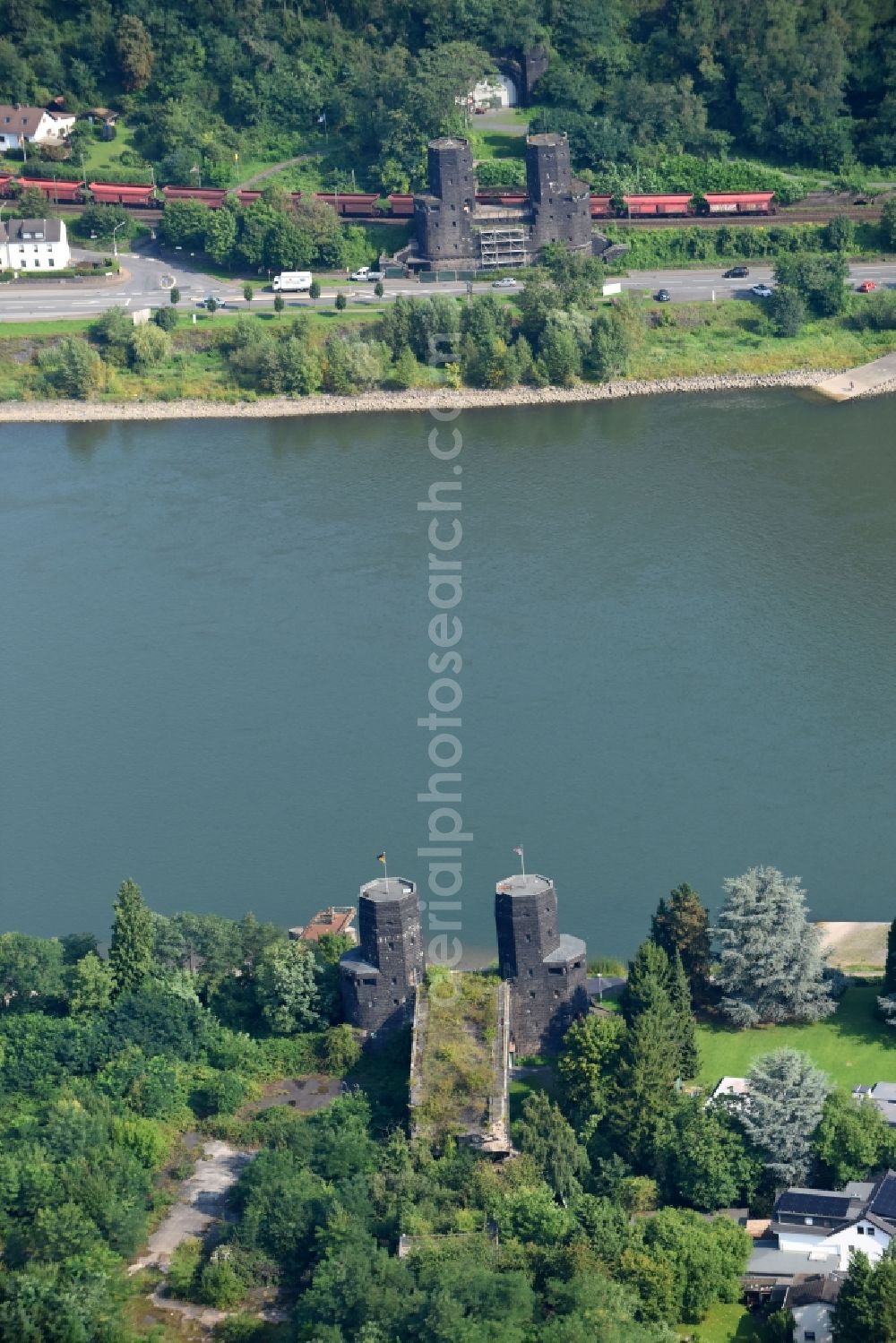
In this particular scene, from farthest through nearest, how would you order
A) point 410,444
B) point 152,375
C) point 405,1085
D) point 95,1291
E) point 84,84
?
point 84,84 < point 152,375 < point 410,444 < point 405,1085 < point 95,1291

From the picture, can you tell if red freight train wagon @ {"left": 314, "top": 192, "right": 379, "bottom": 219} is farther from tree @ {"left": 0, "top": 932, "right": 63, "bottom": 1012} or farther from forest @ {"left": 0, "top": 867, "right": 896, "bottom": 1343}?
tree @ {"left": 0, "top": 932, "right": 63, "bottom": 1012}

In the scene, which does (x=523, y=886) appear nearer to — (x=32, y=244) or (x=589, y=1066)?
(x=589, y=1066)

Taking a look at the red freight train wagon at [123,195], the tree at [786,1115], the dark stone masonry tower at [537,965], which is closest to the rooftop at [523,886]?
the dark stone masonry tower at [537,965]

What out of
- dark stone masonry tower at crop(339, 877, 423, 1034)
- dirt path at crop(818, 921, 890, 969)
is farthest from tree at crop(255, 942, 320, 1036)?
dirt path at crop(818, 921, 890, 969)

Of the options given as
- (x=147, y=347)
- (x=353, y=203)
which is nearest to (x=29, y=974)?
(x=147, y=347)

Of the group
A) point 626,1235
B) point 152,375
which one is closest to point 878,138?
point 152,375

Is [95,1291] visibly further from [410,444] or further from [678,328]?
[678,328]

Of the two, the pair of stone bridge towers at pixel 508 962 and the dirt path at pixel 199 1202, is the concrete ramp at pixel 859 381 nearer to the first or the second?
the pair of stone bridge towers at pixel 508 962
